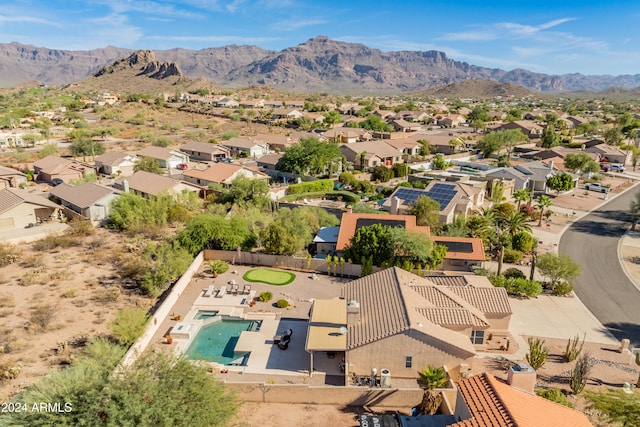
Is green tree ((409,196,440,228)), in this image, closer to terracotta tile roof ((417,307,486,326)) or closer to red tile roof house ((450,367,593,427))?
terracotta tile roof ((417,307,486,326))

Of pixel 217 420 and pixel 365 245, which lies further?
pixel 365 245

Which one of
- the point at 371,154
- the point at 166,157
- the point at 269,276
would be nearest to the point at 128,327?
the point at 269,276

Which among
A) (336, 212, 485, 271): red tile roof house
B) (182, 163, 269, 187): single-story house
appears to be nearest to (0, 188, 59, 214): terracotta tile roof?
(182, 163, 269, 187): single-story house

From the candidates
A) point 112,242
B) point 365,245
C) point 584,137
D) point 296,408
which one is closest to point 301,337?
point 296,408

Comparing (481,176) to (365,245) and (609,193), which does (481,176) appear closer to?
(609,193)

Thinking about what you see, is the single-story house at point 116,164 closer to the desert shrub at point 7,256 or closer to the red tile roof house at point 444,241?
the desert shrub at point 7,256
